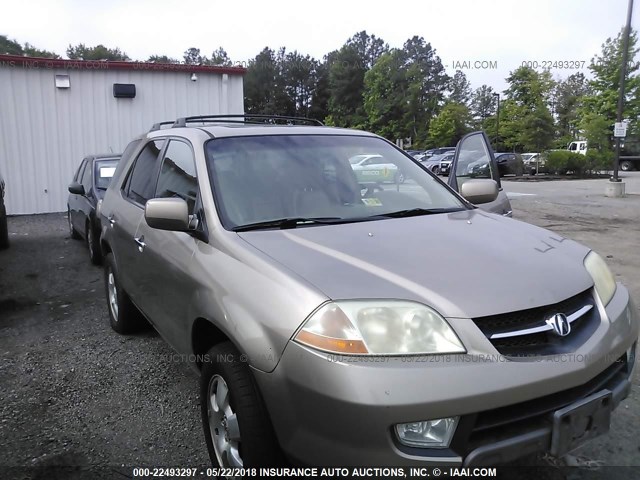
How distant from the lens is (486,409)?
1.77 m

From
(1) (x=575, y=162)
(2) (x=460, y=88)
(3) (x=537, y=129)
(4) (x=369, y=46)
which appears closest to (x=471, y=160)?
(1) (x=575, y=162)

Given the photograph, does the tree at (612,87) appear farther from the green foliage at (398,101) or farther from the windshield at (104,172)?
the windshield at (104,172)

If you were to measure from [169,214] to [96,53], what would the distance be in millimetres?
79732

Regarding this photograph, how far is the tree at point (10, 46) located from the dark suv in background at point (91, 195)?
64171 millimetres

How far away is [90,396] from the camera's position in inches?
135

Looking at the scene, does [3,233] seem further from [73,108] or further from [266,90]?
[266,90]

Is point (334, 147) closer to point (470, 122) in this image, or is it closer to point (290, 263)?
point (290, 263)

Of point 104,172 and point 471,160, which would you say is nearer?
point 471,160

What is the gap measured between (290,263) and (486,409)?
910 mm

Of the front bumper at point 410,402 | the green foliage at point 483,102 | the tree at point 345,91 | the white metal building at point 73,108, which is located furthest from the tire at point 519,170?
the green foliage at point 483,102

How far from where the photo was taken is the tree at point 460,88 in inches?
3103

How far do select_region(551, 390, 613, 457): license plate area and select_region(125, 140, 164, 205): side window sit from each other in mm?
2791

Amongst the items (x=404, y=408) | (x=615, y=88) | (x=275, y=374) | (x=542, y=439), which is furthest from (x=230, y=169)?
(x=615, y=88)

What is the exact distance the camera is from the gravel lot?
271 cm
